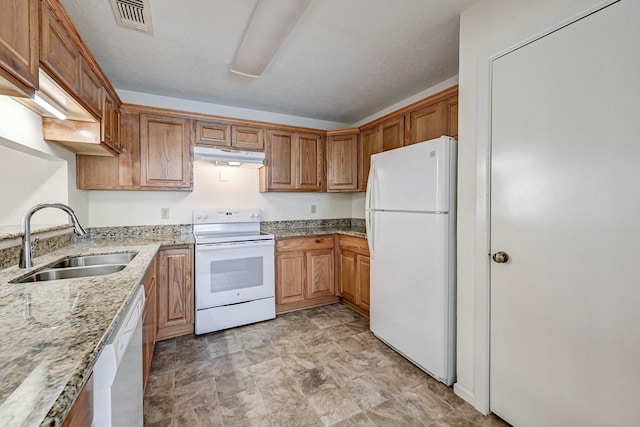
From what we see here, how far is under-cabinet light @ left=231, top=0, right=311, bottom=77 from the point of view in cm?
158

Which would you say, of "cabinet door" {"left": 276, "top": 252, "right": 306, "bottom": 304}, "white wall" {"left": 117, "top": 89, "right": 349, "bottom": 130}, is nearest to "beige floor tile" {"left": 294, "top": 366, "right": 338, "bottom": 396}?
"cabinet door" {"left": 276, "top": 252, "right": 306, "bottom": 304}

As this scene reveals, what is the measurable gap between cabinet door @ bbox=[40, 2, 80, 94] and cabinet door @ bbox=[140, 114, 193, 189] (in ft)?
3.79

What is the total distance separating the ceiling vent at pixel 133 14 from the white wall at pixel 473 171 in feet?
6.42

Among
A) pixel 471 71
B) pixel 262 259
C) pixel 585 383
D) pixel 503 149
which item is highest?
pixel 471 71

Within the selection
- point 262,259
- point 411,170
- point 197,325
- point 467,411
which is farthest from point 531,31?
point 197,325

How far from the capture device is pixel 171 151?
2840 millimetres

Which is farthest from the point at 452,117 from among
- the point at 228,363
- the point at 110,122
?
the point at 110,122

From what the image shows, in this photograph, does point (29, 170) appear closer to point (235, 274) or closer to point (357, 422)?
point (235, 274)

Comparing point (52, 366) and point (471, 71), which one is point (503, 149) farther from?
point (52, 366)

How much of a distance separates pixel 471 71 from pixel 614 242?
119cm

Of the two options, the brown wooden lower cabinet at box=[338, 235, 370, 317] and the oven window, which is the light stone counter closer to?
the brown wooden lower cabinet at box=[338, 235, 370, 317]

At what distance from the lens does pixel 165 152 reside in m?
2.82

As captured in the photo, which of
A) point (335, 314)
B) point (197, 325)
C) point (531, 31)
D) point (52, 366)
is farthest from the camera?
point (335, 314)

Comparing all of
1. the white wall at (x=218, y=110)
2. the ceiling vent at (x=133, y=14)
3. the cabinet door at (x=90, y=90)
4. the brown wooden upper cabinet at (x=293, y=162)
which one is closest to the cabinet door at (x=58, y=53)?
the cabinet door at (x=90, y=90)
